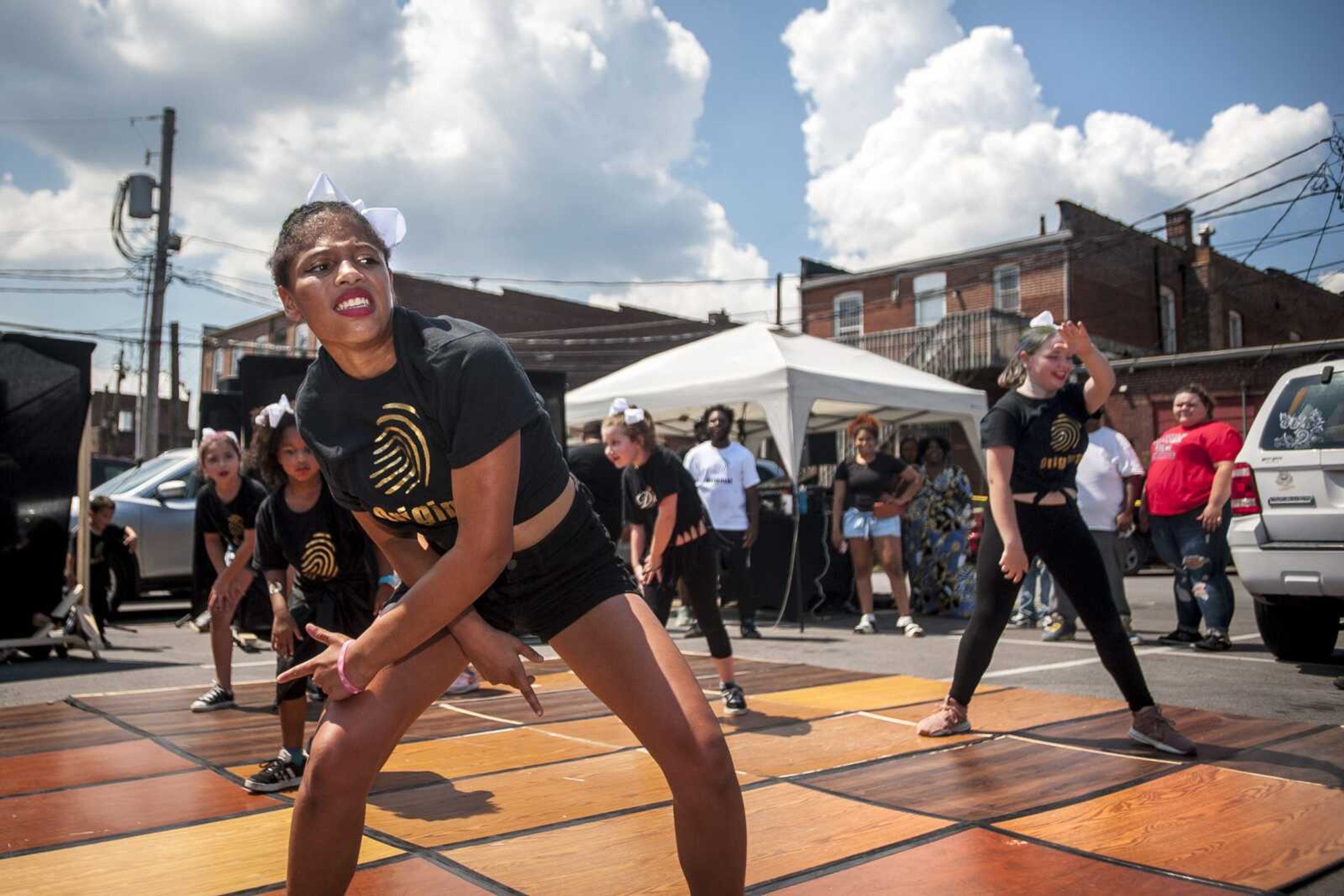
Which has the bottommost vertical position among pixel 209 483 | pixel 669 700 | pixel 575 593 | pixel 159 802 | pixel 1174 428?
pixel 159 802

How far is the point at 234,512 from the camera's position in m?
6.02

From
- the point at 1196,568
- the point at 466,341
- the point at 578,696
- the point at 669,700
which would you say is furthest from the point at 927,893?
the point at 1196,568

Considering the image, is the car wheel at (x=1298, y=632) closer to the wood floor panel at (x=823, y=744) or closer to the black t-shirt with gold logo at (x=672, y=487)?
the wood floor panel at (x=823, y=744)

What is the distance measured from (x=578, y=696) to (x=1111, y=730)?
3010mm

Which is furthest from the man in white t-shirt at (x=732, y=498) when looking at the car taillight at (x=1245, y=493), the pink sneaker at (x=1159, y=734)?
the pink sneaker at (x=1159, y=734)

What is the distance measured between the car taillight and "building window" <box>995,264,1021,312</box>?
24.6 metres

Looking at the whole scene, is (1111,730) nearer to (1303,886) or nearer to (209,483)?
(1303,886)

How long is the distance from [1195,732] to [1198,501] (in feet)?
12.0

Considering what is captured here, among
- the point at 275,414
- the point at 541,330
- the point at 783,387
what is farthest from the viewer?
the point at 541,330

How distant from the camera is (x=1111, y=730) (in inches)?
197

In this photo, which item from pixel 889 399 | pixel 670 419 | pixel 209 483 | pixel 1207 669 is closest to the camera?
pixel 209 483

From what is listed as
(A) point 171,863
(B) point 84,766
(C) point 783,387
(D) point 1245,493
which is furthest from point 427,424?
(C) point 783,387

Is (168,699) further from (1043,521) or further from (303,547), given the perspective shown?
(1043,521)

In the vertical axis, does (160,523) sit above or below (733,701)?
above
